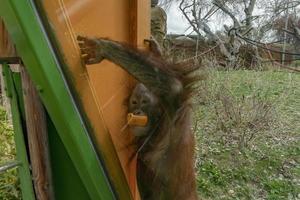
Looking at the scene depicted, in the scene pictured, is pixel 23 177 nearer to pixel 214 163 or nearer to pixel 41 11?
pixel 41 11

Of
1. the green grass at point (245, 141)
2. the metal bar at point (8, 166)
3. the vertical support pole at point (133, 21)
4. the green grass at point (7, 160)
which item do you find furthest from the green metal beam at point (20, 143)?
the green grass at point (245, 141)

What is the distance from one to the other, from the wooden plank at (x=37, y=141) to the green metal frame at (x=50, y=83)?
0.35ft

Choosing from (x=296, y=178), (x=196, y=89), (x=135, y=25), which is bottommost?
(x=296, y=178)

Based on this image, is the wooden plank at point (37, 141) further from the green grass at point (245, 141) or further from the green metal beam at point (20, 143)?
the green grass at point (245, 141)

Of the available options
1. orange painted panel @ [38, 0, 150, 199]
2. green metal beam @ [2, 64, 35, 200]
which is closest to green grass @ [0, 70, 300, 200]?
orange painted panel @ [38, 0, 150, 199]

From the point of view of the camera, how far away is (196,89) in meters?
1.08

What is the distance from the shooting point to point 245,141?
13.0 ft

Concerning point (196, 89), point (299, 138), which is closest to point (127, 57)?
point (196, 89)

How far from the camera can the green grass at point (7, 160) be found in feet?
5.60

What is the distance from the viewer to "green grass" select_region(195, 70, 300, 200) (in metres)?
3.29

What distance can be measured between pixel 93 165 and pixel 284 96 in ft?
16.0

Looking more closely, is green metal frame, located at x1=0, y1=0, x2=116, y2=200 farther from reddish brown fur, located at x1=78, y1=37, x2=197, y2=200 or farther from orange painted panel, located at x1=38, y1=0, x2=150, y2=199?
reddish brown fur, located at x1=78, y1=37, x2=197, y2=200

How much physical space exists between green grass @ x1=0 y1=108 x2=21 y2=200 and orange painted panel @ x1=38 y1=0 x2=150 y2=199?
676 mm

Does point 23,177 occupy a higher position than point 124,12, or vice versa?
point 124,12
